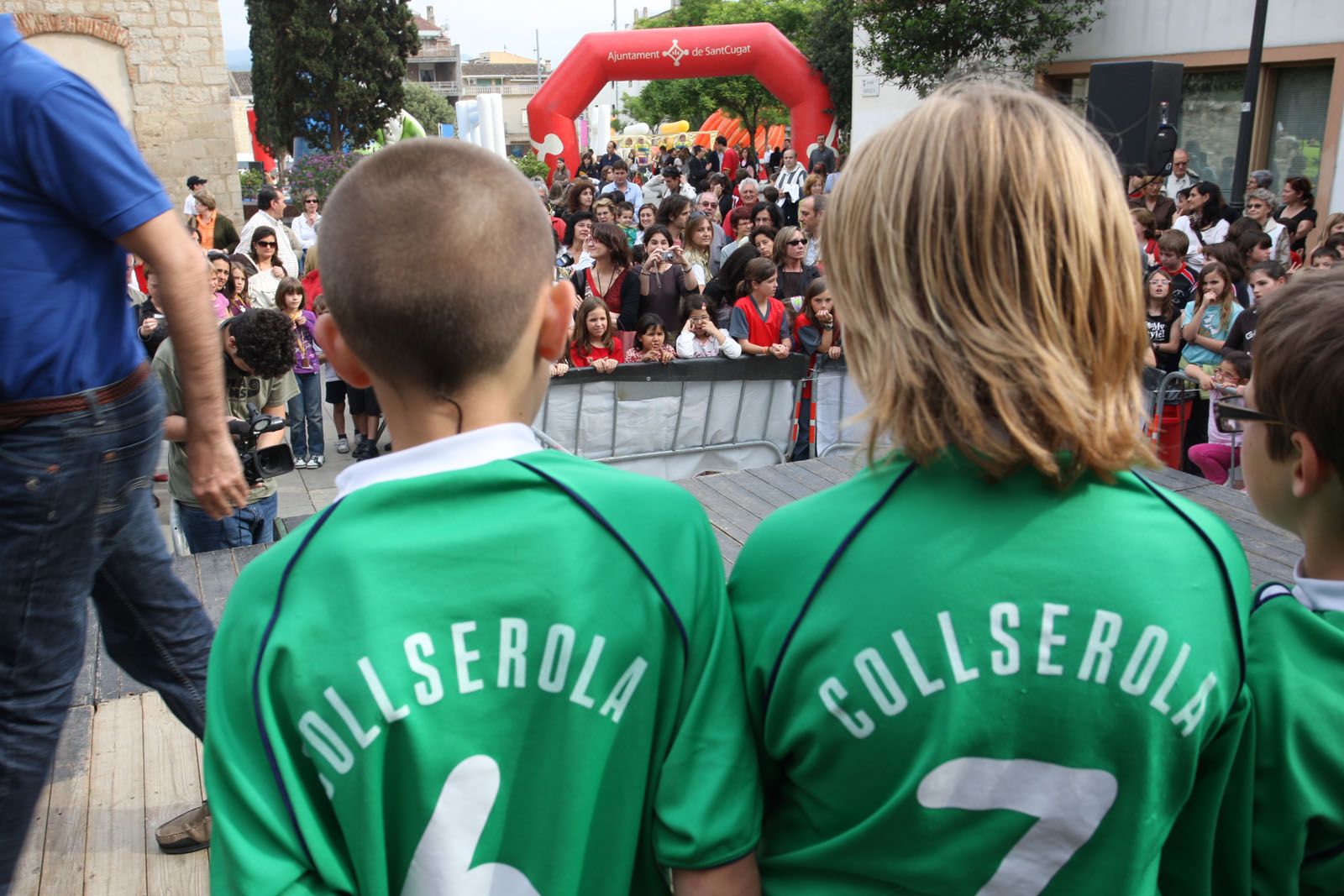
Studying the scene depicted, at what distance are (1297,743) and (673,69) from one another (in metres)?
24.6

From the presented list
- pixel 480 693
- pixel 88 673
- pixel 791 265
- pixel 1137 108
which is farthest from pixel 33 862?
pixel 1137 108

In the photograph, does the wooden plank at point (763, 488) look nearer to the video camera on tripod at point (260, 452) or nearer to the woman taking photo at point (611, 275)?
the video camera on tripod at point (260, 452)

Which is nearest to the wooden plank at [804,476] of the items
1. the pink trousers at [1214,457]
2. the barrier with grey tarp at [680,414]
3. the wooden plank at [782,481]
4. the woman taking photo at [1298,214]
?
the wooden plank at [782,481]

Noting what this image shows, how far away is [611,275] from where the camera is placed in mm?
7895

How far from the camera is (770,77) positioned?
2384 cm

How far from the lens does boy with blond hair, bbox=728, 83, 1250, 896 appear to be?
109 centimetres

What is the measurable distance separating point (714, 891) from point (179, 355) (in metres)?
1.55

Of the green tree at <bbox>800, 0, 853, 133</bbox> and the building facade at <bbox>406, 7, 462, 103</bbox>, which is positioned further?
the building facade at <bbox>406, 7, 462, 103</bbox>

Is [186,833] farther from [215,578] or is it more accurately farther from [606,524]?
[606,524]

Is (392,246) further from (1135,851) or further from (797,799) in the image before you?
(1135,851)

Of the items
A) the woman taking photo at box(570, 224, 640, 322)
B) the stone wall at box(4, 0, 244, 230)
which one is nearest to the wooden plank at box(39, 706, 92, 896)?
the woman taking photo at box(570, 224, 640, 322)

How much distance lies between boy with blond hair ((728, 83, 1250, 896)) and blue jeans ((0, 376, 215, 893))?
148cm

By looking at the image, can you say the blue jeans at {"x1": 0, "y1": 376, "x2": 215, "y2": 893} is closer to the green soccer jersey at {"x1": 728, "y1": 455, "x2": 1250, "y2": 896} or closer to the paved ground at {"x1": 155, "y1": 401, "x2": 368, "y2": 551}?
the green soccer jersey at {"x1": 728, "y1": 455, "x2": 1250, "y2": 896}

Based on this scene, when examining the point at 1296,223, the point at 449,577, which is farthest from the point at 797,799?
the point at 1296,223
